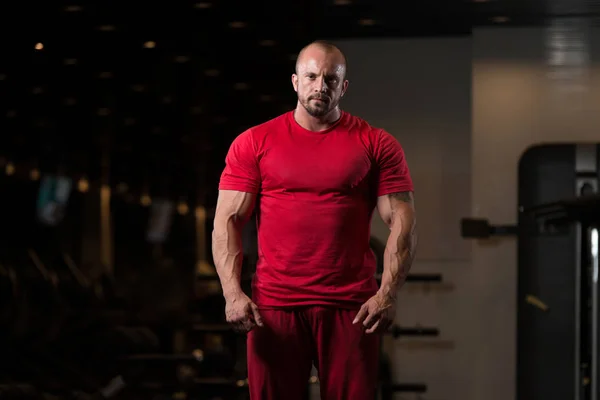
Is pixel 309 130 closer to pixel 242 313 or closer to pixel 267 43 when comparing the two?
pixel 242 313

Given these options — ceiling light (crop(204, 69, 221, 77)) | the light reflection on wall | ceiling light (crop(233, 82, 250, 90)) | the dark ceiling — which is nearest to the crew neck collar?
the dark ceiling

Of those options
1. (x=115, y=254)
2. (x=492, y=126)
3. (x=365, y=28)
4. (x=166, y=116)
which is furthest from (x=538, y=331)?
(x=115, y=254)

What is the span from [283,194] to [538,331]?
329 centimetres

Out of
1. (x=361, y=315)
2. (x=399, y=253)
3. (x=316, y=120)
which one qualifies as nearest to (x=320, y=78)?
(x=316, y=120)

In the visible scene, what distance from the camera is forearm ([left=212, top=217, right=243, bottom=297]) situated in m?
2.75

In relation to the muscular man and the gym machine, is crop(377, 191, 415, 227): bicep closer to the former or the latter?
the muscular man

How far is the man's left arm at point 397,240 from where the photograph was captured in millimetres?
2699

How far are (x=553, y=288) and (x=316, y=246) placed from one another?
3.25 meters

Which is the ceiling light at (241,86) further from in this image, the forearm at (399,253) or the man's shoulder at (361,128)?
the forearm at (399,253)

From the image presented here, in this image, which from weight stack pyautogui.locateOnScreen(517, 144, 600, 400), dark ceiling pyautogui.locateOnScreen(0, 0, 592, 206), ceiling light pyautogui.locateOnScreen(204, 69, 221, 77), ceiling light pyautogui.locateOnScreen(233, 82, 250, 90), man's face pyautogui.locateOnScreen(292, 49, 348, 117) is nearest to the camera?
man's face pyautogui.locateOnScreen(292, 49, 348, 117)

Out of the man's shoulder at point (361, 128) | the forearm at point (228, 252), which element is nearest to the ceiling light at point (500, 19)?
the man's shoulder at point (361, 128)

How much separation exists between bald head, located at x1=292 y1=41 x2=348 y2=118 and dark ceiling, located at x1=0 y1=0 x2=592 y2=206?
274cm

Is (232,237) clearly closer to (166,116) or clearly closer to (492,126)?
(492,126)

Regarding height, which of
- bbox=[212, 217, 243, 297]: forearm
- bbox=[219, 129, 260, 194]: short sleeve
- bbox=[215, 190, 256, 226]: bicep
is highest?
bbox=[219, 129, 260, 194]: short sleeve
